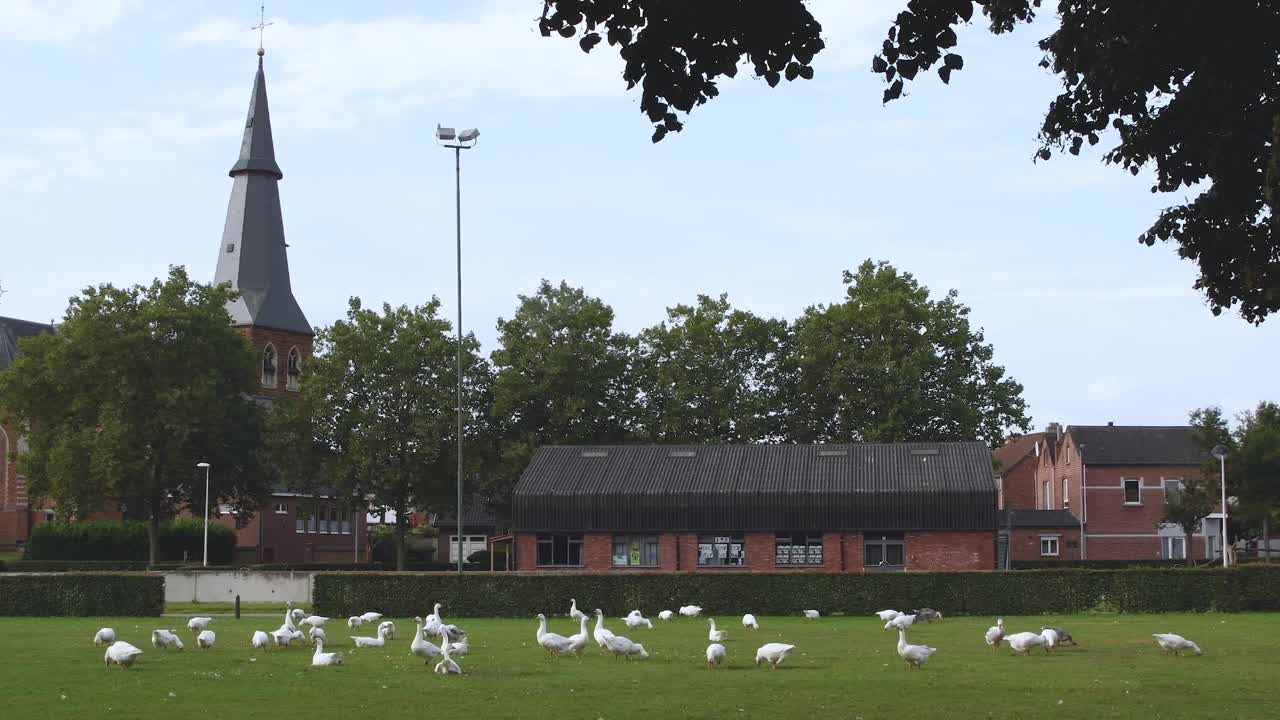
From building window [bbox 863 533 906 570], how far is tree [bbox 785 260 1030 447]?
13558 millimetres

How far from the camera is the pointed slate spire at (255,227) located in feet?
368

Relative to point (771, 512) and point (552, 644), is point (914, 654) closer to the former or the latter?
point (552, 644)

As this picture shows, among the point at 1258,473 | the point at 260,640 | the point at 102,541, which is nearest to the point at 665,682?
the point at 260,640

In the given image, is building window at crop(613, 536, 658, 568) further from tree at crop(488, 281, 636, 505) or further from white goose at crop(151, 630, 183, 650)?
white goose at crop(151, 630, 183, 650)

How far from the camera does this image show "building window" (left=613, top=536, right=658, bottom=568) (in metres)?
70.7

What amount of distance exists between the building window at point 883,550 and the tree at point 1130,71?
47.2 meters

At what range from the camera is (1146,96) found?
20.7m

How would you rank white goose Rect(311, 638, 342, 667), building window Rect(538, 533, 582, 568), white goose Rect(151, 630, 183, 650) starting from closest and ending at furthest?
white goose Rect(311, 638, 342, 667) < white goose Rect(151, 630, 183, 650) < building window Rect(538, 533, 582, 568)

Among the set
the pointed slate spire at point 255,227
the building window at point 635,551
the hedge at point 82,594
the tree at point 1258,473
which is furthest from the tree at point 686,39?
the pointed slate spire at point 255,227

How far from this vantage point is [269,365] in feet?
385

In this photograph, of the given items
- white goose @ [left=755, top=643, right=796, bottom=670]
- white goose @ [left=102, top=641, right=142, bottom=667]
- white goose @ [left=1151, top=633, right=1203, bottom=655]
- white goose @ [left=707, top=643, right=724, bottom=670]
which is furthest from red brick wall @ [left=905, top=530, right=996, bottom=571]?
white goose @ [left=102, top=641, right=142, bottom=667]

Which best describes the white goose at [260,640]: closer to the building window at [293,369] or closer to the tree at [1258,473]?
the tree at [1258,473]

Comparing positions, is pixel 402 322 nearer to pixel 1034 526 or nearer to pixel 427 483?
pixel 427 483

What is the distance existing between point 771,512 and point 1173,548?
36514 mm
